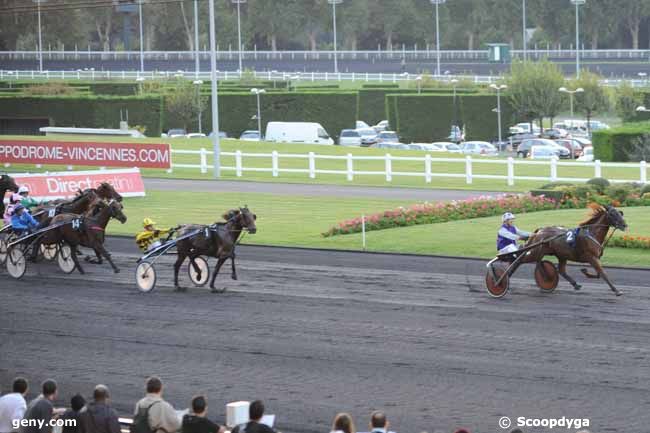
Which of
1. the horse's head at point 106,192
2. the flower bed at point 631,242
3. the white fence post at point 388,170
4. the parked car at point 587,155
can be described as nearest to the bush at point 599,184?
the flower bed at point 631,242

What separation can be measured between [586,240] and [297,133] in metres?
44.1

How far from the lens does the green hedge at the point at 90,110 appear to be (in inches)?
2424

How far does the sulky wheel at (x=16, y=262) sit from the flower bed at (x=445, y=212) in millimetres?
6739

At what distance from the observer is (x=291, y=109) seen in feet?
231

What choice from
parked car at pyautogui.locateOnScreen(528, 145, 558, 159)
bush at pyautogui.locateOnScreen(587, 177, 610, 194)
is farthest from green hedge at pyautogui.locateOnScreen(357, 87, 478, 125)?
bush at pyautogui.locateOnScreen(587, 177, 610, 194)

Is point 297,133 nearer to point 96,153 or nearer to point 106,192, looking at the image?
point 96,153

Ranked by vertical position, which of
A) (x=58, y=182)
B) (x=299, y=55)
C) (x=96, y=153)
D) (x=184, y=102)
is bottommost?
(x=58, y=182)

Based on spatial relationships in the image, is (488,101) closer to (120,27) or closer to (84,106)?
(84,106)

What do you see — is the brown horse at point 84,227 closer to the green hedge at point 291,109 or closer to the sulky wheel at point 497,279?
the sulky wheel at point 497,279

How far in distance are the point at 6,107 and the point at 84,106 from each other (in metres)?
5.04

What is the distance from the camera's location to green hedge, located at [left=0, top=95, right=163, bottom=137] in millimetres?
61562

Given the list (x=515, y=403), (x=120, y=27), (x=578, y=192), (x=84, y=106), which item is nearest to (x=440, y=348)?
(x=515, y=403)

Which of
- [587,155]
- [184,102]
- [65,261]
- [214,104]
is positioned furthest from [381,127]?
[65,261]

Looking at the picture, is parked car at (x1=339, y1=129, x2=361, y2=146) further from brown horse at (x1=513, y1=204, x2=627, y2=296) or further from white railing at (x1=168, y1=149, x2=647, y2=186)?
brown horse at (x1=513, y1=204, x2=627, y2=296)
